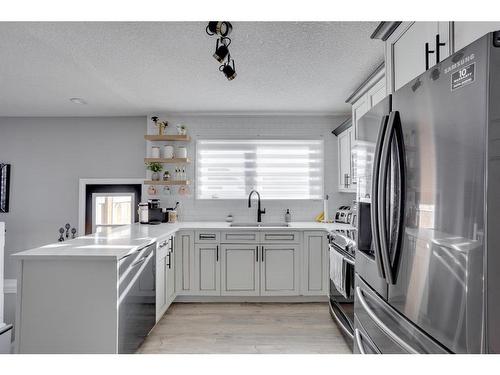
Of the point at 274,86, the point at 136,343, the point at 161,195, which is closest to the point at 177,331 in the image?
the point at 136,343

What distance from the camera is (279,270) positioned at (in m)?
3.67

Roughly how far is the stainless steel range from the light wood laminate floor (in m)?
0.19

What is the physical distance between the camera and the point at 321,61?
2.65m

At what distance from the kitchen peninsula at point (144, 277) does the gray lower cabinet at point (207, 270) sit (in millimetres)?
11

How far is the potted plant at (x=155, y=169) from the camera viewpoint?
422cm

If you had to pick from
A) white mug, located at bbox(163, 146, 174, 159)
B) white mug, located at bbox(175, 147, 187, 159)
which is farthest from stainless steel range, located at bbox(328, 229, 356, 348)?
white mug, located at bbox(163, 146, 174, 159)

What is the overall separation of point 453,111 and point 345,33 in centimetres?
159

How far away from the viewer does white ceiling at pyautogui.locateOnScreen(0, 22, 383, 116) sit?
85.0 inches

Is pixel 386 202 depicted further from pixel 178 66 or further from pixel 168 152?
pixel 168 152

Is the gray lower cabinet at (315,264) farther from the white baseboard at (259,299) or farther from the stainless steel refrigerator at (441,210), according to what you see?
the stainless steel refrigerator at (441,210)

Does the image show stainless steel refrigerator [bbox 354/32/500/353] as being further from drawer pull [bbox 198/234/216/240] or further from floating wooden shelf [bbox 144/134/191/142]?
floating wooden shelf [bbox 144/134/191/142]

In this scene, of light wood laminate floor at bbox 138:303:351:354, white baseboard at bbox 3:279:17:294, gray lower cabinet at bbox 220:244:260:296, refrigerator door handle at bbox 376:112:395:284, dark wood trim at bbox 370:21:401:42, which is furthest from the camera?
white baseboard at bbox 3:279:17:294

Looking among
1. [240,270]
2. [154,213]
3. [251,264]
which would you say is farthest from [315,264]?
[154,213]
